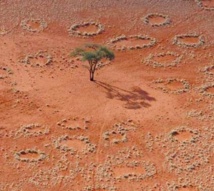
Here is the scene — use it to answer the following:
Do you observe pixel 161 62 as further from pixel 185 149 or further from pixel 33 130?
pixel 33 130

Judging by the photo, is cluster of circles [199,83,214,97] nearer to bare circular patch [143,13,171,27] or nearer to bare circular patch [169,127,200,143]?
bare circular patch [169,127,200,143]

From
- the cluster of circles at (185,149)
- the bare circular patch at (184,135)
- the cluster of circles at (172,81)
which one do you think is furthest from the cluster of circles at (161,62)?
the bare circular patch at (184,135)

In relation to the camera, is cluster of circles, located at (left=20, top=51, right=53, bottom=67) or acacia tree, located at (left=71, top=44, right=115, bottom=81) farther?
cluster of circles, located at (left=20, top=51, right=53, bottom=67)

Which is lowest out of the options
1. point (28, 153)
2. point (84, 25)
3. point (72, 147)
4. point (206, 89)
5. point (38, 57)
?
point (28, 153)

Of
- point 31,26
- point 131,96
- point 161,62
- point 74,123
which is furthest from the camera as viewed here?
point 31,26

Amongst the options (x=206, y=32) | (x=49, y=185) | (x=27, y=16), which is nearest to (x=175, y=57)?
(x=206, y=32)

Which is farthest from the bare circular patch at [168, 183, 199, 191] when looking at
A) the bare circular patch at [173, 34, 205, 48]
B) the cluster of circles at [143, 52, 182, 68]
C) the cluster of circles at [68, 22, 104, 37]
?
the cluster of circles at [68, 22, 104, 37]

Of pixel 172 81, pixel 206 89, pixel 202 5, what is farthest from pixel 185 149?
pixel 202 5

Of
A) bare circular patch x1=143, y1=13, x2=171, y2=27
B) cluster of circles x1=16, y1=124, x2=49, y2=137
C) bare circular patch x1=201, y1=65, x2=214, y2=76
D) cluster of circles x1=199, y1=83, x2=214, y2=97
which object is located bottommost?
cluster of circles x1=16, y1=124, x2=49, y2=137
